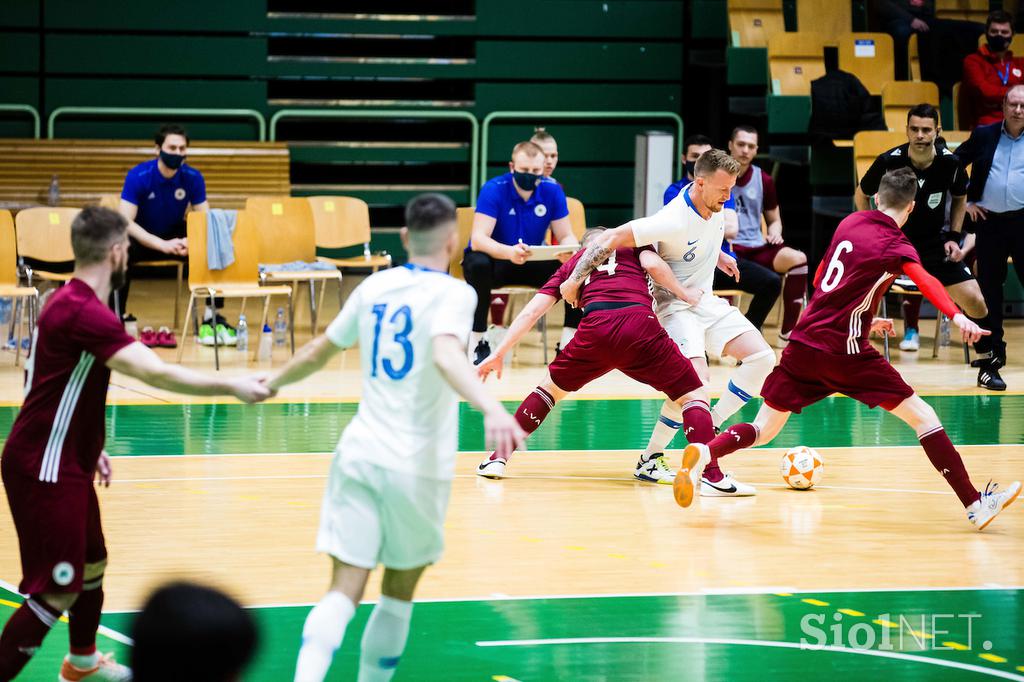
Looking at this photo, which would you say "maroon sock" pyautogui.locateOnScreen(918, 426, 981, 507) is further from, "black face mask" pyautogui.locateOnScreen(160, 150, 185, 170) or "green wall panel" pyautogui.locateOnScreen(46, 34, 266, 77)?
"green wall panel" pyautogui.locateOnScreen(46, 34, 266, 77)

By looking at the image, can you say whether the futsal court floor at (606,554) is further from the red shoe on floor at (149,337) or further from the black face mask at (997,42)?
the black face mask at (997,42)

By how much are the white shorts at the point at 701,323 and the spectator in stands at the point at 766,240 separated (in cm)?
356

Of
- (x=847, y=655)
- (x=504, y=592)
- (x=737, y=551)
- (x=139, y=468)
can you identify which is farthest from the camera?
(x=139, y=468)

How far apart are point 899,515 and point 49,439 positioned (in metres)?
4.17

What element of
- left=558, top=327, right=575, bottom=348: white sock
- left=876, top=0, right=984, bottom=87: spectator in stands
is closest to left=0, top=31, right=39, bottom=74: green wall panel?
left=558, top=327, right=575, bottom=348: white sock

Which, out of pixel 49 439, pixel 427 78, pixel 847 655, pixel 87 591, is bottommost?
pixel 847 655

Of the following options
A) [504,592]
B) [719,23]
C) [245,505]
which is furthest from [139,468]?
[719,23]

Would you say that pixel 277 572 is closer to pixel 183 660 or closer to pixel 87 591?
pixel 87 591

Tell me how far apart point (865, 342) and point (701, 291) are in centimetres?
102

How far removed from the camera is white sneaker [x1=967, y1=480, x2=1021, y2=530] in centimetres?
642

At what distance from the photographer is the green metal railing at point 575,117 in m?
14.3

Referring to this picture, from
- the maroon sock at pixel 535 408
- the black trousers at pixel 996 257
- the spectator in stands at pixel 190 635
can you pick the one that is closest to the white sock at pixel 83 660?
the spectator in stands at pixel 190 635

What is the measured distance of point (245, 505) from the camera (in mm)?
6746

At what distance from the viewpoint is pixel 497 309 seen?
10.8 m
